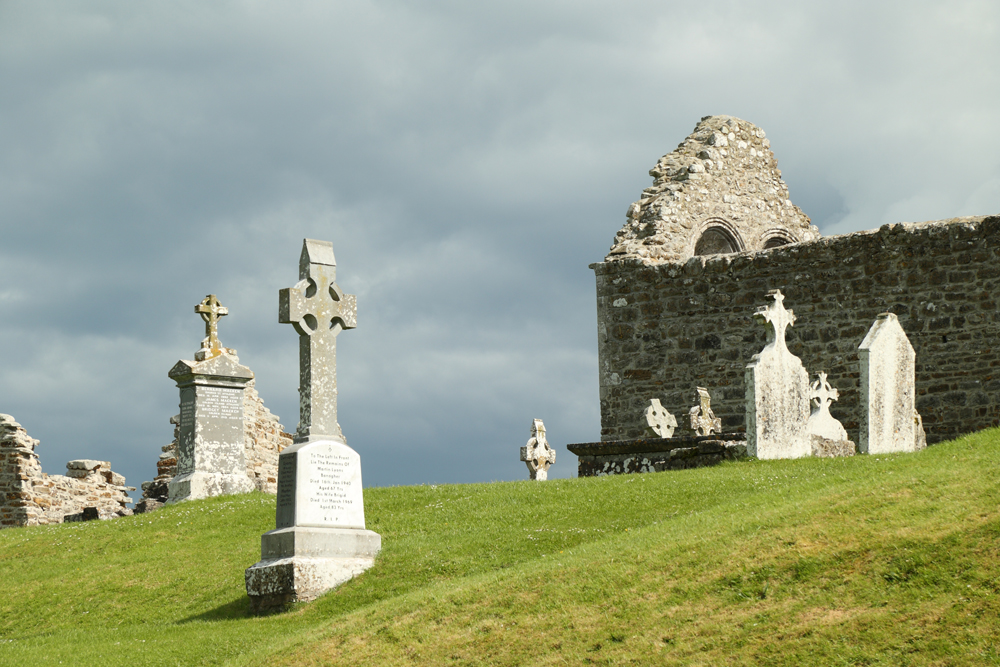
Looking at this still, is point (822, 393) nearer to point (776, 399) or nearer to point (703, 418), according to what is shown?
point (703, 418)

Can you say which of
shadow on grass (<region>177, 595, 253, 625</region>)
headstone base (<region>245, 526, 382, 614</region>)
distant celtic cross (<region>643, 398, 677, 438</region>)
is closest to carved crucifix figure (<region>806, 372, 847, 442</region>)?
distant celtic cross (<region>643, 398, 677, 438</region>)

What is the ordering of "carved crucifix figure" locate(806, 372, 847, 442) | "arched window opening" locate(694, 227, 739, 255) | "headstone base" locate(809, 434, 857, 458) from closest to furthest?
"headstone base" locate(809, 434, 857, 458)
"carved crucifix figure" locate(806, 372, 847, 442)
"arched window opening" locate(694, 227, 739, 255)

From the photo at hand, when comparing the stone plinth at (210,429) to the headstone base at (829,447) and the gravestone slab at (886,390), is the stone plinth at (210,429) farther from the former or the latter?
the gravestone slab at (886,390)

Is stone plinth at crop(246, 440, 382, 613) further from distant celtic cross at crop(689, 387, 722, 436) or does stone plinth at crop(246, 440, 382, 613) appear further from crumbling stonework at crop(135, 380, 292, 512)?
crumbling stonework at crop(135, 380, 292, 512)

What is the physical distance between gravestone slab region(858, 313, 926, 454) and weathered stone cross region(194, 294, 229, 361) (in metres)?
11.1

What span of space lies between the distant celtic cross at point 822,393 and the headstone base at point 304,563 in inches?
391

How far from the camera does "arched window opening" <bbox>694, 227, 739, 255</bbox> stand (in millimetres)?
26984

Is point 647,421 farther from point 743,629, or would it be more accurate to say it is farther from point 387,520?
point 743,629

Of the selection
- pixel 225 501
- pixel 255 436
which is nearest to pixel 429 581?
pixel 225 501

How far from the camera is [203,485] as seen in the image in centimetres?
2025

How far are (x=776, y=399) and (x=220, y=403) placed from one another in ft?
32.2

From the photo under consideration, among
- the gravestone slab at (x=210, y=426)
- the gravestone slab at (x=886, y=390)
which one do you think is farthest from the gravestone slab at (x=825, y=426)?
the gravestone slab at (x=210, y=426)

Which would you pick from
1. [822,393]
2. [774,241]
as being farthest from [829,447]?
[774,241]

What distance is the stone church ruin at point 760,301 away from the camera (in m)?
20.7
